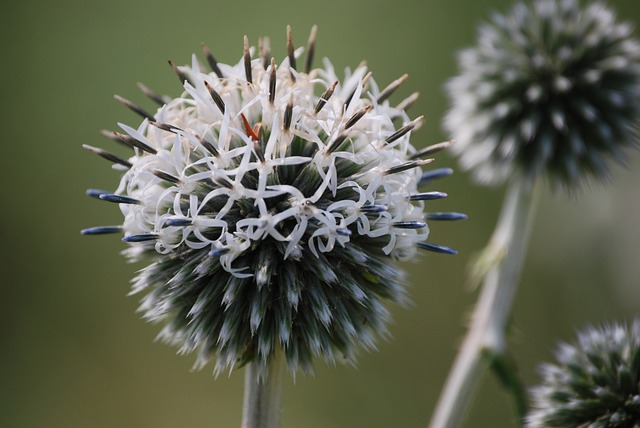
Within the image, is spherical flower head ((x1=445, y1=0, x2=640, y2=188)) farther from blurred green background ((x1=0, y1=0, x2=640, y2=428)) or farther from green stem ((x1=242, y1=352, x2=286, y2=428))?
blurred green background ((x1=0, y1=0, x2=640, y2=428))

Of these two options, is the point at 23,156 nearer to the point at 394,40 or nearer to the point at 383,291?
the point at 394,40

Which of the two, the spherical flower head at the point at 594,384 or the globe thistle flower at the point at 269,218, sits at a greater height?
the globe thistle flower at the point at 269,218

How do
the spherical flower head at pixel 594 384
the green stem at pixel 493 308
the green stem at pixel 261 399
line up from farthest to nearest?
1. the green stem at pixel 493 308
2. the spherical flower head at pixel 594 384
3. the green stem at pixel 261 399

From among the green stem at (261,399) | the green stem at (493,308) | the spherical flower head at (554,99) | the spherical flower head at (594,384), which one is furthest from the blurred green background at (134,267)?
the green stem at (261,399)

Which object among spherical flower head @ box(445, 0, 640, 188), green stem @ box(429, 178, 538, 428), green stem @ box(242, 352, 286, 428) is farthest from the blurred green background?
green stem @ box(242, 352, 286, 428)

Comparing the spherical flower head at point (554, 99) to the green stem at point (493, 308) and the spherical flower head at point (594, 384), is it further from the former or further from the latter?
the spherical flower head at point (594, 384)

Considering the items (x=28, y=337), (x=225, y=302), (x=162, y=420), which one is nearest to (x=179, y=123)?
(x=225, y=302)
